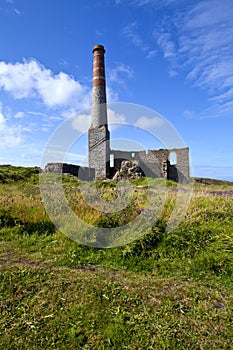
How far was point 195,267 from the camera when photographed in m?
4.29

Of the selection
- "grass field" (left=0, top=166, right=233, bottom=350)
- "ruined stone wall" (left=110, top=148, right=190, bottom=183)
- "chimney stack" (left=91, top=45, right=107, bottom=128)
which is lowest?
"grass field" (left=0, top=166, right=233, bottom=350)

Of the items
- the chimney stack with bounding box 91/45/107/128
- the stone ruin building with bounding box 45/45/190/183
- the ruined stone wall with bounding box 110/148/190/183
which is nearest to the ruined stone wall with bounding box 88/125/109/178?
the stone ruin building with bounding box 45/45/190/183

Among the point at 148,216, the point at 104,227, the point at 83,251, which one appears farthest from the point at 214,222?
the point at 83,251

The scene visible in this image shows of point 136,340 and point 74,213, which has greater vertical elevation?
point 74,213

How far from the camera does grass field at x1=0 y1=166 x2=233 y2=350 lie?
273 centimetres

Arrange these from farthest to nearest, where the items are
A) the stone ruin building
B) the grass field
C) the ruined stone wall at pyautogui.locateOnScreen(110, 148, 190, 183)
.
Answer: the ruined stone wall at pyautogui.locateOnScreen(110, 148, 190, 183), the stone ruin building, the grass field

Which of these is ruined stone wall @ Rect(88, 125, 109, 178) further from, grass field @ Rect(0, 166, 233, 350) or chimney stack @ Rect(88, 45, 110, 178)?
grass field @ Rect(0, 166, 233, 350)

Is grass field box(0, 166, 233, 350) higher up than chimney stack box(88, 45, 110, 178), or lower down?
lower down

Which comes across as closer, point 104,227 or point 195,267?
point 195,267

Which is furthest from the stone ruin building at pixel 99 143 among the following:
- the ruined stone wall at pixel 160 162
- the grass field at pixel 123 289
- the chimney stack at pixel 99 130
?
the grass field at pixel 123 289

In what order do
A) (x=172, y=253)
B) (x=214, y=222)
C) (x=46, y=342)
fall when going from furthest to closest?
1. (x=214, y=222)
2. (x=172, y=253)
3. (x=46, y=342)

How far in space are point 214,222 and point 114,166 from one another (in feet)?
79.5

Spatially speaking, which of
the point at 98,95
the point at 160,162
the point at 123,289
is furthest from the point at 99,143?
the point at 123,289

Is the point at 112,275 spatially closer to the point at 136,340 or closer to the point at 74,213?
the point at 136,340
